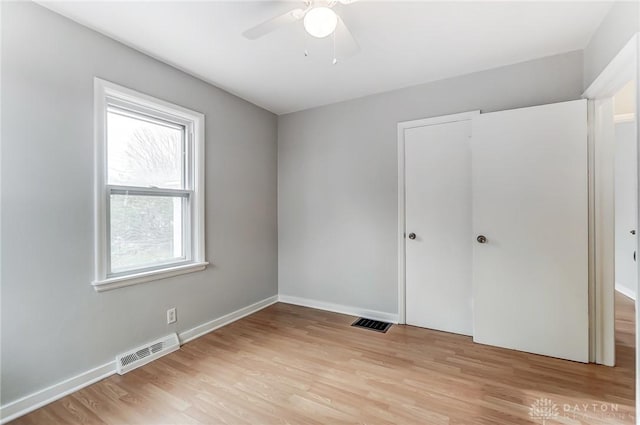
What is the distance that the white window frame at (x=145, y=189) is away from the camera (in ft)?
6.46

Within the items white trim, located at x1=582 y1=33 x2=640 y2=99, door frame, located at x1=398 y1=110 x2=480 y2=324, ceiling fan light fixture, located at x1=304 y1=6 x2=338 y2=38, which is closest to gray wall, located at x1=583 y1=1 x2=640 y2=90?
white trim, located at x1=582 y1=33 x2=640 y2=99

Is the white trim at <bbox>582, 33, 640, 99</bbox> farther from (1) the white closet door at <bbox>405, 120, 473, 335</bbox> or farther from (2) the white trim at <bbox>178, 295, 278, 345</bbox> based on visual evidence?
A: (2) the white trim at <bbox>178, 295, 278, 345</bbox>

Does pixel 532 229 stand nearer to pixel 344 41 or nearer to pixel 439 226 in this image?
pixel 439 226

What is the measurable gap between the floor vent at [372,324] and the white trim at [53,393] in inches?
84.0

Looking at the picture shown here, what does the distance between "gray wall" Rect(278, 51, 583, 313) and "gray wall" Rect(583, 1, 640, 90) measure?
0.27 m

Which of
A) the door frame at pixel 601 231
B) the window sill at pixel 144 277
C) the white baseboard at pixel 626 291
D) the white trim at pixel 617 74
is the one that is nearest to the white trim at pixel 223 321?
the window sill at pixel 144 277

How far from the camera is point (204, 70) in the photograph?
254 cm

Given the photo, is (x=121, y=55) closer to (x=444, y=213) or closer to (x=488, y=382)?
(x=444, y=213)

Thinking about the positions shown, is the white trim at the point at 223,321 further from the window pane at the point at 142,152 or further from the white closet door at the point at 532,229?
the white closet door at the point at 532,229

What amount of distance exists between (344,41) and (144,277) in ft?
7.47

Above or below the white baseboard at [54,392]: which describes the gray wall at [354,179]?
above

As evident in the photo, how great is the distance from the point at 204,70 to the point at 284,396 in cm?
272

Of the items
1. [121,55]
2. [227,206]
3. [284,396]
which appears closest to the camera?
[284,396]

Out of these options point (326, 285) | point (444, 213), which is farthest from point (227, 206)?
point (444, 213)
